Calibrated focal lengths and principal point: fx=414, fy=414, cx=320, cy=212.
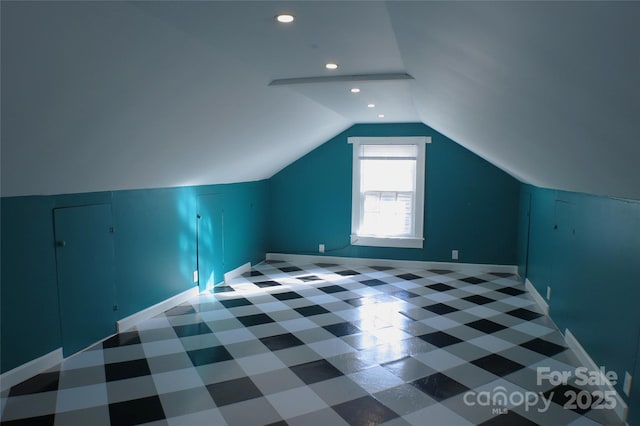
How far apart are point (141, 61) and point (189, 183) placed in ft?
8.65

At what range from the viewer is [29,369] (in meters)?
2.99

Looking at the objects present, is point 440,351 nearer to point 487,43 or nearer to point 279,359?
point 279,359

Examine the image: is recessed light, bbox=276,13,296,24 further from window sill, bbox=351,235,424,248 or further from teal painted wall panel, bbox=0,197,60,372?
window sill, bbox=351,235,424,248

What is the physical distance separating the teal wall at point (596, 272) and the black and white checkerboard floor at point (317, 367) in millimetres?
349

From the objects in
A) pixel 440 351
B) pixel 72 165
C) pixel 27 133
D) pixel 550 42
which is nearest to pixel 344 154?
pixel 440 351

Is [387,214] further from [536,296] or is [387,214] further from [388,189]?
[536,296]

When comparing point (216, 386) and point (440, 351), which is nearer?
point (216, 386)

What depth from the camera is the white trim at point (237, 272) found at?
579 centimetres

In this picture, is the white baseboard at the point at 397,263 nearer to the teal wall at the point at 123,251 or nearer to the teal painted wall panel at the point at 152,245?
the teal wall at the point at 123,251

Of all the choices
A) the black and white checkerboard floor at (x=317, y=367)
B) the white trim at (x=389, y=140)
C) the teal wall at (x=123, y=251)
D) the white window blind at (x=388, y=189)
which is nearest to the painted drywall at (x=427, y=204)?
the white trim at (x=389, y=140)

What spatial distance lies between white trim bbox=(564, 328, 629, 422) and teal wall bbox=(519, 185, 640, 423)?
0.18ft

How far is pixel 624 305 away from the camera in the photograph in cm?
260

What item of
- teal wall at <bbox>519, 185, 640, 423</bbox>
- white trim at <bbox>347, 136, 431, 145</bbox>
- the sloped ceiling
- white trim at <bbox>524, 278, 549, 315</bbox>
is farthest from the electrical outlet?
white trim at <bbox>347, 136, 431, 145</bbox>

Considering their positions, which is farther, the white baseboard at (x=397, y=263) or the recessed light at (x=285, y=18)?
the white baseboard at (x=397, y=263)
